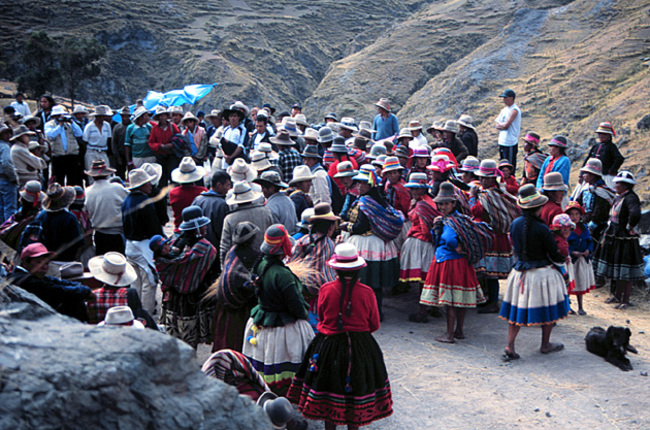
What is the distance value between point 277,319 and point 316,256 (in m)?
1.09

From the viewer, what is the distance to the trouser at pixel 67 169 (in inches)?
491

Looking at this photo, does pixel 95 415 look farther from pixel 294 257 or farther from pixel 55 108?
pixel 55 108

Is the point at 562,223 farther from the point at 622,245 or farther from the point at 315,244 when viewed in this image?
the point at 315,244

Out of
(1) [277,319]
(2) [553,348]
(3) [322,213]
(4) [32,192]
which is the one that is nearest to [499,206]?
(2) [553,348]

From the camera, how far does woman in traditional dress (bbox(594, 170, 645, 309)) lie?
8.41m

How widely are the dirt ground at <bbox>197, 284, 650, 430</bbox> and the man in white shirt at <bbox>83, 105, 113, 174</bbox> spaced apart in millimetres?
6840

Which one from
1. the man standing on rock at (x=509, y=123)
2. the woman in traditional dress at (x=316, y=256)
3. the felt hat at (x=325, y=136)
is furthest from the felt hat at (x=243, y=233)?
the man standing on rock at (x=509, y=123)

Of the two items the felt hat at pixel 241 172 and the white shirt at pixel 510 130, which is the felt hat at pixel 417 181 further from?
the white shirt at pixel 510 130

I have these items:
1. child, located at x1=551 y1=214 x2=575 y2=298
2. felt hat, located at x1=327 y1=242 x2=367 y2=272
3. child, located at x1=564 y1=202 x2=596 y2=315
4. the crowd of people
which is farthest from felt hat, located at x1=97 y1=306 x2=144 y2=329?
child, located at x1=564 y1=202 x2=596 y2=315

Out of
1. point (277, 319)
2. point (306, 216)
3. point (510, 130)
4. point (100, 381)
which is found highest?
point (510, 130)

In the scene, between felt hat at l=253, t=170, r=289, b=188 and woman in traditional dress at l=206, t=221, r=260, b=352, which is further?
felt hat at l=253, t=170, r=289, b=188

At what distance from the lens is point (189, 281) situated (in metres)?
5.85

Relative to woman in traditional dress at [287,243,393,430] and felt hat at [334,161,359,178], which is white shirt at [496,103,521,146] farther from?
woman in traditional dress at [287,243,393,430]

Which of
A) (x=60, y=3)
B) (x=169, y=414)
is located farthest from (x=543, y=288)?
(x=60, y=3)
